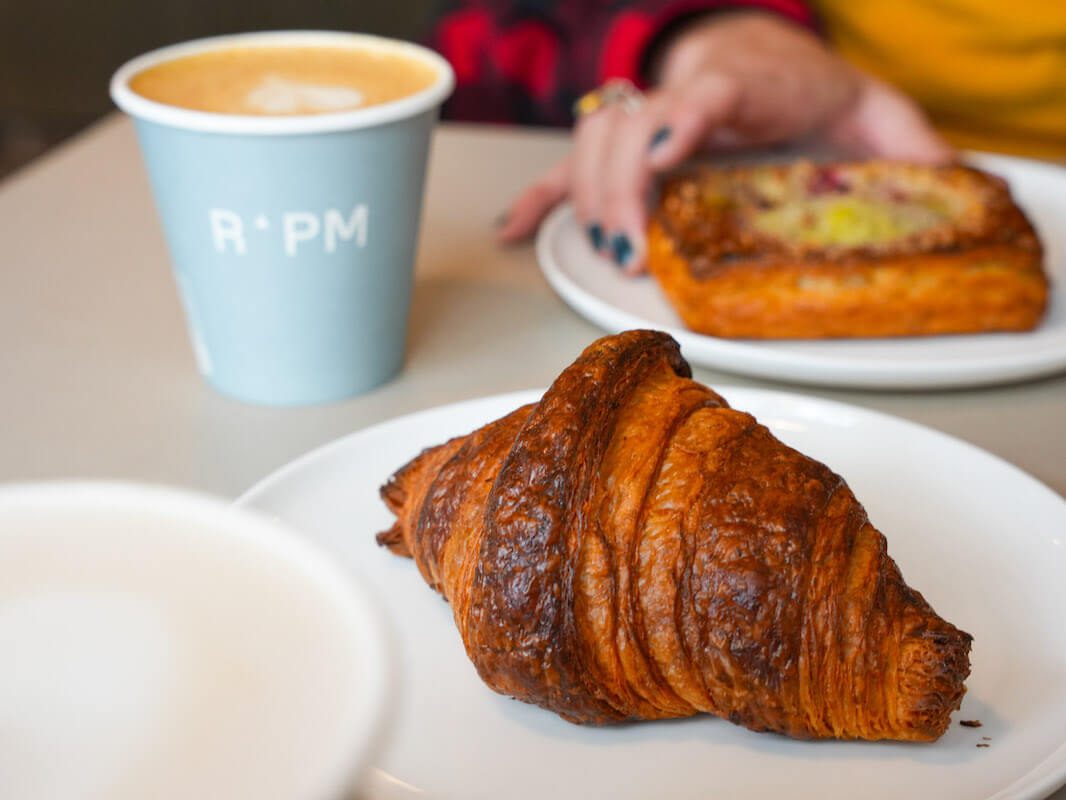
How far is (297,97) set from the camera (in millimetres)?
991

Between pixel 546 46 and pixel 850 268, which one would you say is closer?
pixel 850 268

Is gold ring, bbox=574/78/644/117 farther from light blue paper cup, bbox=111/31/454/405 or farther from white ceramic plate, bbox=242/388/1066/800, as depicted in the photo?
white ceramic plate, bbox=242/388/1066/800

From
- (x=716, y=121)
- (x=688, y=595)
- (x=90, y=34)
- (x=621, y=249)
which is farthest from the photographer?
(x=90, y=34)

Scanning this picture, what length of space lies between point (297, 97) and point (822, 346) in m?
0.57

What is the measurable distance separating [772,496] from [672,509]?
0.18 feet

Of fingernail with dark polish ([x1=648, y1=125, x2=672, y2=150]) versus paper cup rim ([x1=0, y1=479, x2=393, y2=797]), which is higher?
paper cup rim ([x1=0, y1=479, x2=393, y2=797])

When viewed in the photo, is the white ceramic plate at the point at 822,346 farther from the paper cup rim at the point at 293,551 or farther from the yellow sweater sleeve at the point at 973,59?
the paper cup rim at the point at 293,551

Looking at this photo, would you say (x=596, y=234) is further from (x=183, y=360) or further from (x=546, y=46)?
(x=546, y=46)

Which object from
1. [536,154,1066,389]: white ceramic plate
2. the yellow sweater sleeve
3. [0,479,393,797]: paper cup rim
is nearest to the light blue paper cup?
[536,154,1066,389]: white ceramic plate

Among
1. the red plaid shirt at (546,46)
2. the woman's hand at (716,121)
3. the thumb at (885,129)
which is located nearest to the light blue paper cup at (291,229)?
the woman's hand at (716,121)

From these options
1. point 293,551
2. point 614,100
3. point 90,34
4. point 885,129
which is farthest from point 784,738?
point 90,34

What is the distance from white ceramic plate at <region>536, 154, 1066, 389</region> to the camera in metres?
1.08

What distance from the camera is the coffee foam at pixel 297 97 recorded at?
3.19 feet

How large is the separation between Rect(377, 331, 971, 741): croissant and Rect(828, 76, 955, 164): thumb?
1.11 m
